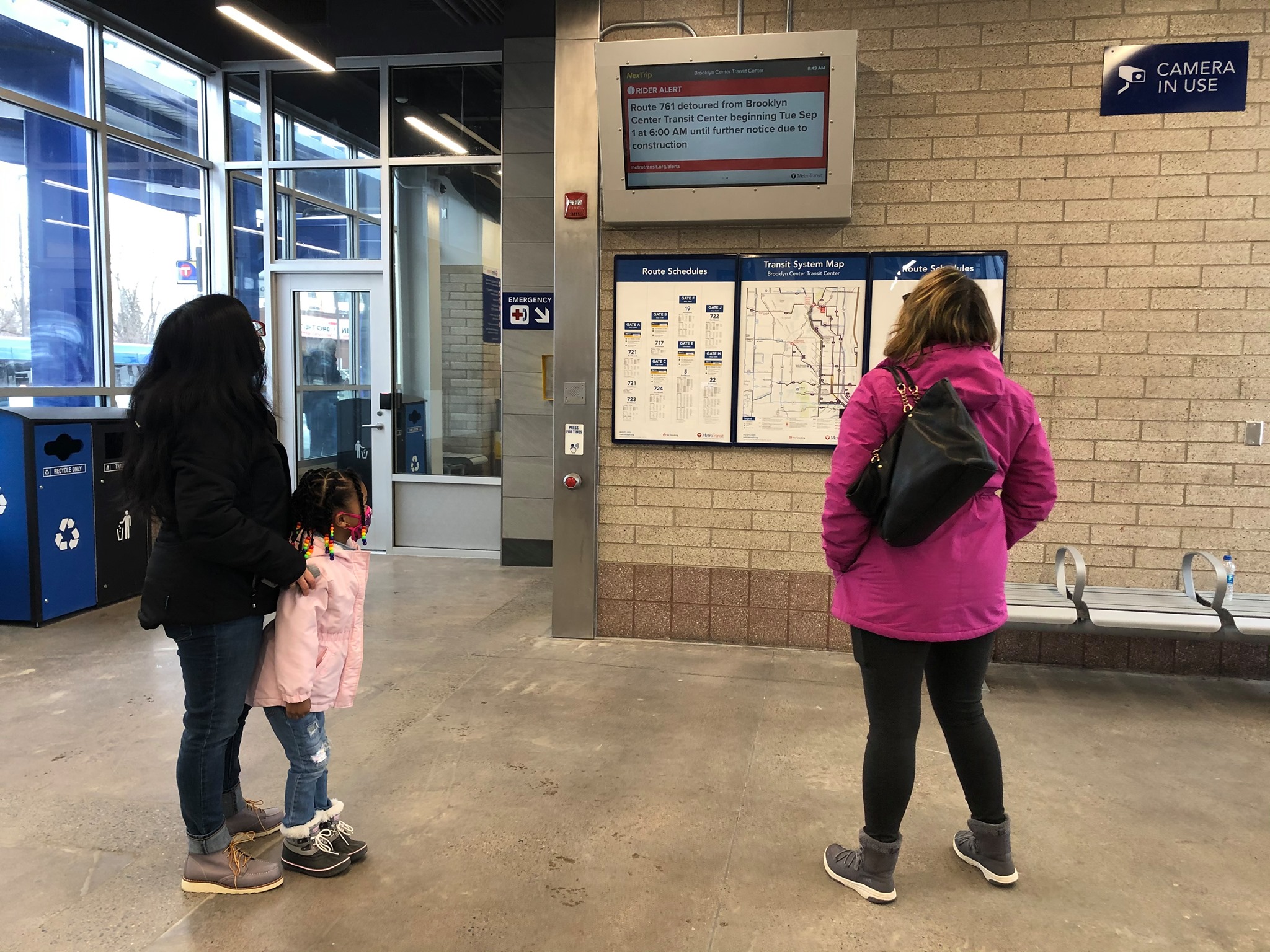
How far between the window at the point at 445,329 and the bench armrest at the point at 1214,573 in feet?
16.3

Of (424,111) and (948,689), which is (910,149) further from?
(424,111)

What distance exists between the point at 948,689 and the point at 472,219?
604cm

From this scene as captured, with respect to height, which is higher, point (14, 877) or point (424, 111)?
point (424, 111)

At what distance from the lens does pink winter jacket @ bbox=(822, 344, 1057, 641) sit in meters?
2.25

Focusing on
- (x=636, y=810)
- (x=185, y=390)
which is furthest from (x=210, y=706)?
(x=636, y=810)

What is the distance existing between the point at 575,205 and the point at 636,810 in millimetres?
3221

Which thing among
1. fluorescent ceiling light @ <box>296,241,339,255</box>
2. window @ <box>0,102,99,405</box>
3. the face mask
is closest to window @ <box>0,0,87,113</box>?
window @ <box>0,102,99,405</box>

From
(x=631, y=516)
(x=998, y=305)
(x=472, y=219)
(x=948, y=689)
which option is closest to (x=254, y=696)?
(x=948, y=689)

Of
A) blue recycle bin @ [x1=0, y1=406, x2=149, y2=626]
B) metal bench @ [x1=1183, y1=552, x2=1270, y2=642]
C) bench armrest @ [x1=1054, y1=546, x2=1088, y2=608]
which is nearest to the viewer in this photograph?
metal bench @ [x1=1183, y1=552, x2=1270, y2=642]

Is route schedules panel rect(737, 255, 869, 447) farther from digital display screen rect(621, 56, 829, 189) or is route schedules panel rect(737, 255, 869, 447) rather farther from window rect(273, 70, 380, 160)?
window rect(273, 70, 380, 160)

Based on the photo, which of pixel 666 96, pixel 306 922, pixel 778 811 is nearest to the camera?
pixel 306 922

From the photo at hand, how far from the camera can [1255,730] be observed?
12.1ft

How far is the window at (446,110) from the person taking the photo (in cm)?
719

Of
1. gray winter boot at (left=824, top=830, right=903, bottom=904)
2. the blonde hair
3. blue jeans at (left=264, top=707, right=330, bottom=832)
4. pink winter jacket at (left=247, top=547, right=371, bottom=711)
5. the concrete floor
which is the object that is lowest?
the concrete floor
